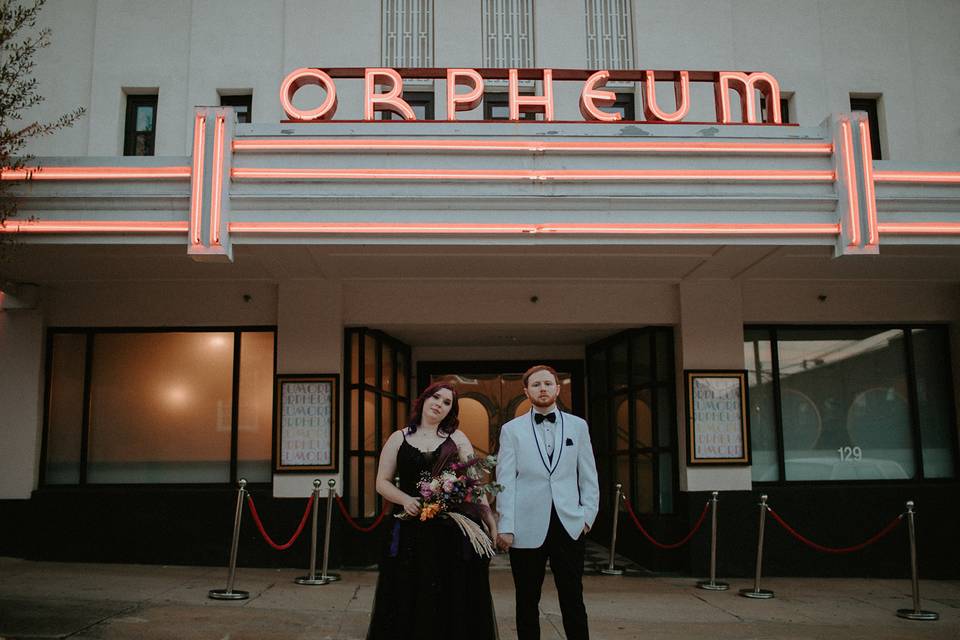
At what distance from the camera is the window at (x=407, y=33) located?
39.9ft

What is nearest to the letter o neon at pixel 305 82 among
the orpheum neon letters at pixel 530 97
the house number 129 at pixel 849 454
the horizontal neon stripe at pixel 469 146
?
the orpheum neon letters at pixel 530 97

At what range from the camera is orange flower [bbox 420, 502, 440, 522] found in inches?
211

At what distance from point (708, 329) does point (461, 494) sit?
6558 millimetres

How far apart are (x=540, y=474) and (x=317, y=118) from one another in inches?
199

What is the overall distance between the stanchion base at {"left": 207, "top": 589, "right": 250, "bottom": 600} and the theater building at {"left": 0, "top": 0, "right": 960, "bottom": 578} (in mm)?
1924

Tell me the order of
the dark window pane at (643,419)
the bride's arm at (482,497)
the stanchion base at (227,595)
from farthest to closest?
the dark window pane at (643,419) → the stanchion base at (227,595) → the bride's arm at (482,497)

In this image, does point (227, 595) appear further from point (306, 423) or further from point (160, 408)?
point (160, 408)

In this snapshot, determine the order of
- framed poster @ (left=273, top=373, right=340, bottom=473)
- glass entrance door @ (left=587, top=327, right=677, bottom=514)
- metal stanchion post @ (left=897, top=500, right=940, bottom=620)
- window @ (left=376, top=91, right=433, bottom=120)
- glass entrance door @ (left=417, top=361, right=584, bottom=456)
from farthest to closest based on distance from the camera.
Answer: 1. glass entrance door @ (left=417, top=361, right=584, bottom=456)
2. window @ (left=376, top=91, right=433, bottom=120)
3. glass entrance door @ (left=587, top=327, right=677, bottom=514)
4. framed poster @ (left=273, top=373, right=340, bottom=473)
5. metal stanchion post @ (left=897, top=500, right=940, bottom=620)

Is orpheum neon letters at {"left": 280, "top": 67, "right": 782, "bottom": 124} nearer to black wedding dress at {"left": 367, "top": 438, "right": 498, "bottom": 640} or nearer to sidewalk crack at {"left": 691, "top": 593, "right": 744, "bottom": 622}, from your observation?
black wedding dress at {"left": 367, "top": 438, "right": 498, "bottom": 640}

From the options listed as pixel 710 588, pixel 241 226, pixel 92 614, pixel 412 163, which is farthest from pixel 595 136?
pixel 92 614

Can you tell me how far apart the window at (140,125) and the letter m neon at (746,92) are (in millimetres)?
7700

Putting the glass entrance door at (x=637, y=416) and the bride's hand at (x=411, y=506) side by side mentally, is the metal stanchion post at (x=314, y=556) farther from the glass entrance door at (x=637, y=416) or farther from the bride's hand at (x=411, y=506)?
the glass entrance door at (x=637, y=416)

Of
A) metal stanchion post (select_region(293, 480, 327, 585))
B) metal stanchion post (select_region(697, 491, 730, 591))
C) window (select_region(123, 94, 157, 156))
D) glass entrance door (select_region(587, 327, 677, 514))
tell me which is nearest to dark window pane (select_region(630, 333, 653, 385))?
glass entrance door (select_region(587, 327, 677, 514))

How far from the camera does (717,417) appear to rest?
35.9 ft
